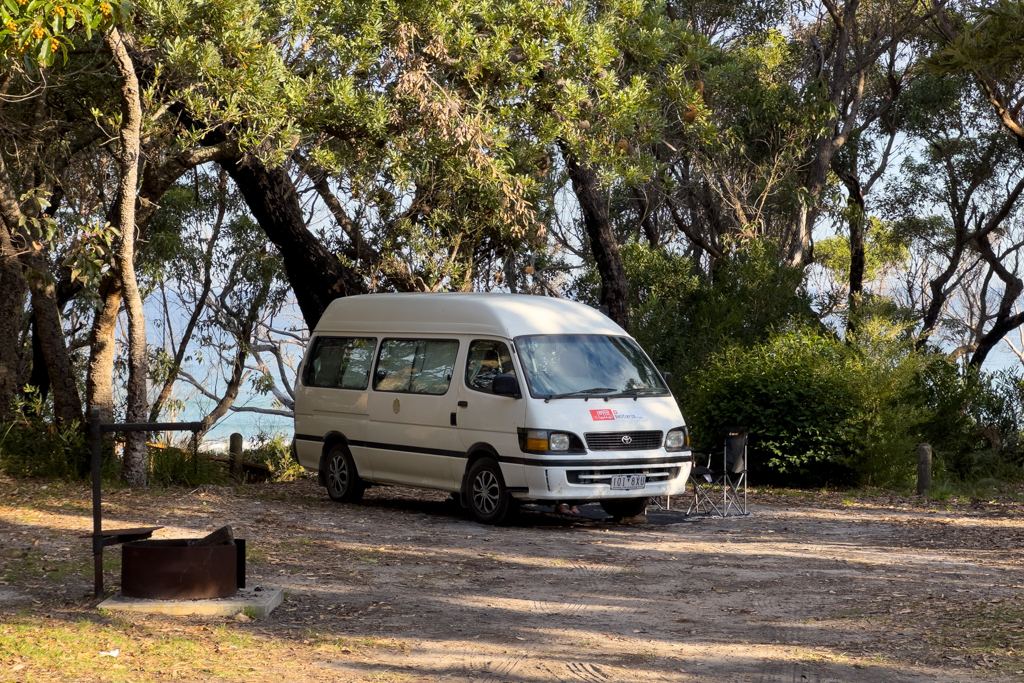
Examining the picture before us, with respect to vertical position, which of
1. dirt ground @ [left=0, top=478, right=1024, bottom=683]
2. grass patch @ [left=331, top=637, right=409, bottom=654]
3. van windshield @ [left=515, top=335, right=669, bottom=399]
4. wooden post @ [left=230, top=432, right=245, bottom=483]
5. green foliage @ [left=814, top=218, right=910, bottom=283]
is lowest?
grass patch @ [left=331, top=637, right=409, bottom=654]

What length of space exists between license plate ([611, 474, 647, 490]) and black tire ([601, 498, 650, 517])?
0.82 meters

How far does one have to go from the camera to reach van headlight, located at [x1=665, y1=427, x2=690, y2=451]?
1116 centimetres

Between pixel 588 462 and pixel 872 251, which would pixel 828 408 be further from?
pixel 872 251

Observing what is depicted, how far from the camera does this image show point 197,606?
676 cm

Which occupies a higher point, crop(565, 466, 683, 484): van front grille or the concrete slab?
crop(565, 466, 683, 484): van front grille

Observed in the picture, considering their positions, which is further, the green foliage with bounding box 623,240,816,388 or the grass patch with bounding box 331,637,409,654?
the green foliage with bounding box 623,240,816,388

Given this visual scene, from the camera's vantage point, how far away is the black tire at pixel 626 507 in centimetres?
1174

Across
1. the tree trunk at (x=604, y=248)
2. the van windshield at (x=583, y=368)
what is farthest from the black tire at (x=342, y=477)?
the tree trunk at (x=604, y=248)

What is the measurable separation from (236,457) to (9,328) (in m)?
3.65

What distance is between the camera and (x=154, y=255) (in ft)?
67.2

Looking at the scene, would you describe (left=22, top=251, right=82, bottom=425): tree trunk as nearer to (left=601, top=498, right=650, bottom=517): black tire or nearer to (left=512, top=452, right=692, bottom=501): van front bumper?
(left=512, top=452, right=692, bottom=501): van front bumper

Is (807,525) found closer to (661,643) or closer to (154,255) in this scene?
(661,643)

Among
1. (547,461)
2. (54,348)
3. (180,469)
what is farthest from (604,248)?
(54,348)

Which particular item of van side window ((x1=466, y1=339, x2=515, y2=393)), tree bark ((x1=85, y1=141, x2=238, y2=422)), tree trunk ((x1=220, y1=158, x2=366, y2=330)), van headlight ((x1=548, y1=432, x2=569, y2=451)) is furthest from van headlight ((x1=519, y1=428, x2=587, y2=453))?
tree trunk ((x1=220, y1=158, x2=366, y2=330))
